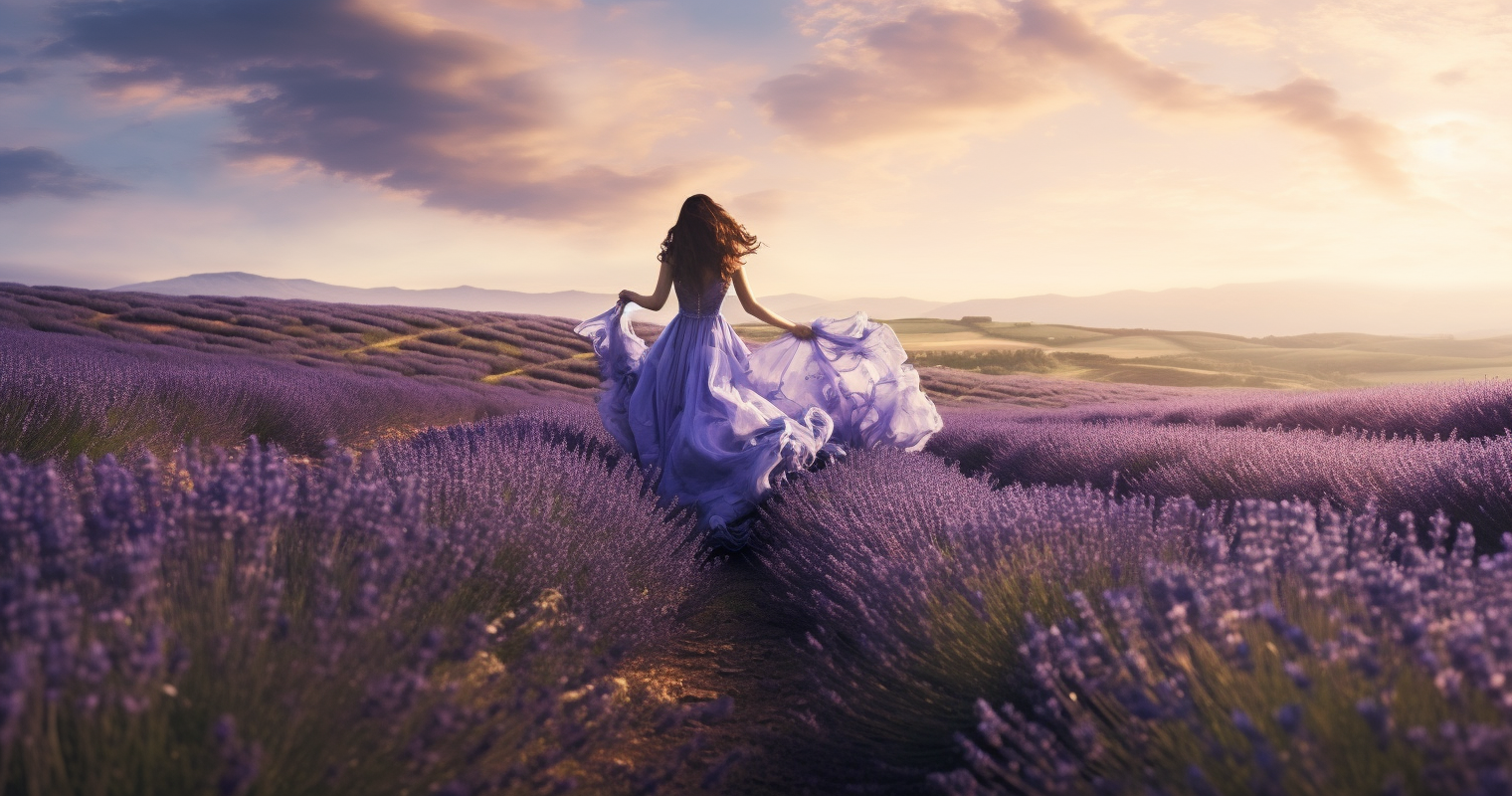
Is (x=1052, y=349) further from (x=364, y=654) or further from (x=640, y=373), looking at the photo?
(x=364, y=654)

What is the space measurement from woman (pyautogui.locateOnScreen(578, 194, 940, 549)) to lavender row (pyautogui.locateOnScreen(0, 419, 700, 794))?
2.23 meters

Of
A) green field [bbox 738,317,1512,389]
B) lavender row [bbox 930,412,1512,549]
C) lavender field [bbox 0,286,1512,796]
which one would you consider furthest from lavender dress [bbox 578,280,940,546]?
green field [bbox 738,317,1512,389]

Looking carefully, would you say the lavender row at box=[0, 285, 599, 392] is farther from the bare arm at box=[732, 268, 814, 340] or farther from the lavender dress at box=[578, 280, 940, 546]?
the bare arm at box=[732, 268, 814, 340]

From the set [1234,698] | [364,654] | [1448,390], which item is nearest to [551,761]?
[364,654]

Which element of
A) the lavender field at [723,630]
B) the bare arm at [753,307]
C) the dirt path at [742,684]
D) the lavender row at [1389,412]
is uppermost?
the bare arm at [753,307]

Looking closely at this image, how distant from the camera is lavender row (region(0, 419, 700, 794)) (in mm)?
1085

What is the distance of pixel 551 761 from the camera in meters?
1.28

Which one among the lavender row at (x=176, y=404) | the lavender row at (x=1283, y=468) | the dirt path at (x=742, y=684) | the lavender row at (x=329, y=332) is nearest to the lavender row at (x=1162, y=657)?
the dirt path at (x=742, y=684)

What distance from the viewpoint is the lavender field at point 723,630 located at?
3.67 ft

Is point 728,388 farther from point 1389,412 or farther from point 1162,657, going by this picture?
point 1389,412

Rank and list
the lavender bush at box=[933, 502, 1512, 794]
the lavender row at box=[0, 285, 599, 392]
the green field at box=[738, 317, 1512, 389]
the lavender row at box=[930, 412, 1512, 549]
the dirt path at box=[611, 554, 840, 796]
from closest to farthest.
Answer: the lavender bush at box=[933, 502, 1512, 794]
the dirt path at box=[611, 554, 840, 796]
the lavender row at box=[930, 412, 1512, 549]
the lavender row at box=[0, 285, 599, 392]
the green field at box=[738, 317, 1512, 389]

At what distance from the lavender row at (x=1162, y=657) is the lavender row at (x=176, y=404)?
2647 millimetres

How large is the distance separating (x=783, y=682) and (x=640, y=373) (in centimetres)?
257

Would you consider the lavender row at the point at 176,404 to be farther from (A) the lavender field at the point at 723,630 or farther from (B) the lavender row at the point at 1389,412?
(B) the lavender row at the point at 1389,412
